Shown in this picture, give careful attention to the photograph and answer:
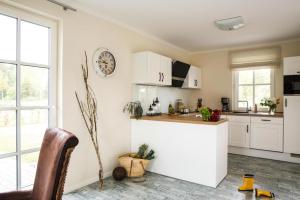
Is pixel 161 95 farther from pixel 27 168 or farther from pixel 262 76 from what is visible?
pixel 27 168

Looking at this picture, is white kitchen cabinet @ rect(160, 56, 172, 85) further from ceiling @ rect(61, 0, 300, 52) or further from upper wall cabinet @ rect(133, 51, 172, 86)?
ceiling @ rect(61, 0, 300, 52)

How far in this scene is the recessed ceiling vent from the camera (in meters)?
3.00

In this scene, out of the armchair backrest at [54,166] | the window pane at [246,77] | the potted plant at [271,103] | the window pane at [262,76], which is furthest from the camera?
the window pane at [246,77]

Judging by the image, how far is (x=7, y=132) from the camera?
6.74 ft

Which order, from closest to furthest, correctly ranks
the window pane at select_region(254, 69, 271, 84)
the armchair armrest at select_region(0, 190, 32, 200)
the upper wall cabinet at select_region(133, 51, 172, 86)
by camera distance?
1. the armchair armrest at select_region(0, 190, 32, 200)
2. the upper wall cabinet at select_region(133, 51, 172, 86)
3. the window pane at select_region(254, 69, 271, 84)

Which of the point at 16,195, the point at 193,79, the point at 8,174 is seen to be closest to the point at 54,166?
the point at 16,195

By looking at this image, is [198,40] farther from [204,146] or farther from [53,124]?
[53,124]

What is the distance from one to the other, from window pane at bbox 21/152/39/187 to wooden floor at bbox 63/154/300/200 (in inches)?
17.9

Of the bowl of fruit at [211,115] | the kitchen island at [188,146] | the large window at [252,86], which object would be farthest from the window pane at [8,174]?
Result: the large window at [252,86]

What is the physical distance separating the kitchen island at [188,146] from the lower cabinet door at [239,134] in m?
1.42

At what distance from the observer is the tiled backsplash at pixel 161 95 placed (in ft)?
11.9

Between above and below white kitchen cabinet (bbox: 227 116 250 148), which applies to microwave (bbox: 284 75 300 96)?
above

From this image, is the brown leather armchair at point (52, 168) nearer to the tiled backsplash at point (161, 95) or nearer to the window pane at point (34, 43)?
the window pane at point (34, 43)

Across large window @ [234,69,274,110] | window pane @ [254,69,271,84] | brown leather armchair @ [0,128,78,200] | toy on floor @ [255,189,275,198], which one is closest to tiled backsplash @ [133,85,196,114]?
large window @ [234,69,274,110]
